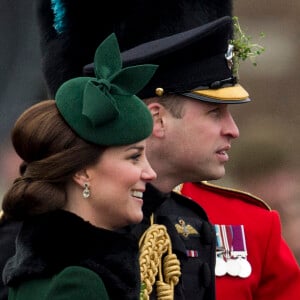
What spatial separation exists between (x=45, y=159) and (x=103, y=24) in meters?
0.97

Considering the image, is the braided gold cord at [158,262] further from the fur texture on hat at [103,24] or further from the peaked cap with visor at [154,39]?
the fur texture on hat at [103,24]

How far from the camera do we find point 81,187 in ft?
11.2

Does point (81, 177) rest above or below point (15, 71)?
above

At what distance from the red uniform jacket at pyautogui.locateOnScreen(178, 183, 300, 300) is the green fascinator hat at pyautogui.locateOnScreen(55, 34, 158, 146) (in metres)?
1.07

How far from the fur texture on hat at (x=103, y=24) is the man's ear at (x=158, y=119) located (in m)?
0.21

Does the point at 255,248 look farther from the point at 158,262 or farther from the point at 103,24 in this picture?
the point at 103,24

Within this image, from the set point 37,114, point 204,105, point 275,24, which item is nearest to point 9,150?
point 275,24

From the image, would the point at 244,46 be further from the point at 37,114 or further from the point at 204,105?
the point at 37,114

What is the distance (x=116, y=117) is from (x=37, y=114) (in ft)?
0.61

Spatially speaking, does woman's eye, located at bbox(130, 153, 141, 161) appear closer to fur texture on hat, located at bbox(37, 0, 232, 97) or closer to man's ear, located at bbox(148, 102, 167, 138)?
man's ear, located at bbox(148, 102, 167, 138)

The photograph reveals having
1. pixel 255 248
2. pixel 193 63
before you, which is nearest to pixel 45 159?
pixel 193 63

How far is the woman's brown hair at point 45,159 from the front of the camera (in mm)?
3373

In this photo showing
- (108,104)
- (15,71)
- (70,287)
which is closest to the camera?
(70,287)

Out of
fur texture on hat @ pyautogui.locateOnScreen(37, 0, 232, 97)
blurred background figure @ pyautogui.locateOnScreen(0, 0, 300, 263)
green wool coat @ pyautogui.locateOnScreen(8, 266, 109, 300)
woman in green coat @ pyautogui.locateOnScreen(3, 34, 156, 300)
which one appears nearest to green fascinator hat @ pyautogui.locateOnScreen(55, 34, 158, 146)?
woman in green coat @ pyautogui.locateOnScreen(3, 34, 156, 300)
